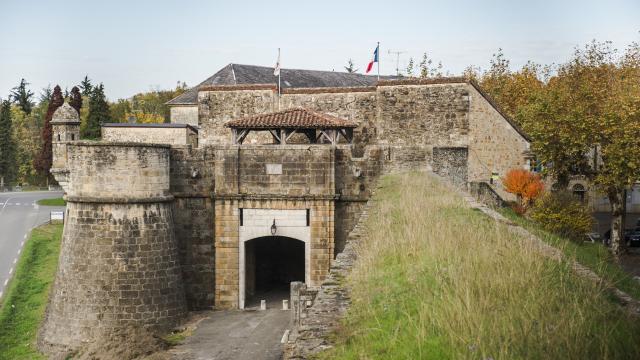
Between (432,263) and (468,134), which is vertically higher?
(468,134)

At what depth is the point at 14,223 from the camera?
3578 cm

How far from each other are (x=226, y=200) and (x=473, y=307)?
647 inches

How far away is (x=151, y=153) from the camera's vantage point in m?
18.6

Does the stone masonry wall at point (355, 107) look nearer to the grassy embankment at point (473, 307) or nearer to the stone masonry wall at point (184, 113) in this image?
the stone masonry wall at point (184, 113)

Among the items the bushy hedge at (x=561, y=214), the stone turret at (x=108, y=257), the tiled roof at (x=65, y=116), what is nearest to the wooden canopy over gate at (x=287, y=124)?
the stone turret at (x=108, y=257)

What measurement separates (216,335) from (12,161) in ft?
182

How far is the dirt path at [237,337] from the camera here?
15484 mm

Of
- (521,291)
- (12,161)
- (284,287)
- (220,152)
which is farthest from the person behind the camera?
(12,161)

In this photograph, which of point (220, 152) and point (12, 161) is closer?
point (220, 152)

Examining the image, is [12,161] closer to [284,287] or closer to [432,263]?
[284,287]

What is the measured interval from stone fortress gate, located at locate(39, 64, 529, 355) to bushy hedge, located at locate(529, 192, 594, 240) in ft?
8.97

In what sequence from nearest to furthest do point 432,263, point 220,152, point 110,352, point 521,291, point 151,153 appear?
1. point 521,291
2. point 432,263
3. point 110,352
4. point 151,153
5. point 220,152

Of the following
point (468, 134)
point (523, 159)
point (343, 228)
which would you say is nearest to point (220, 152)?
point (343, 228)

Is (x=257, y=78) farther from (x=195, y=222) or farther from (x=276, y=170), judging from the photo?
(x=276, y=170)
